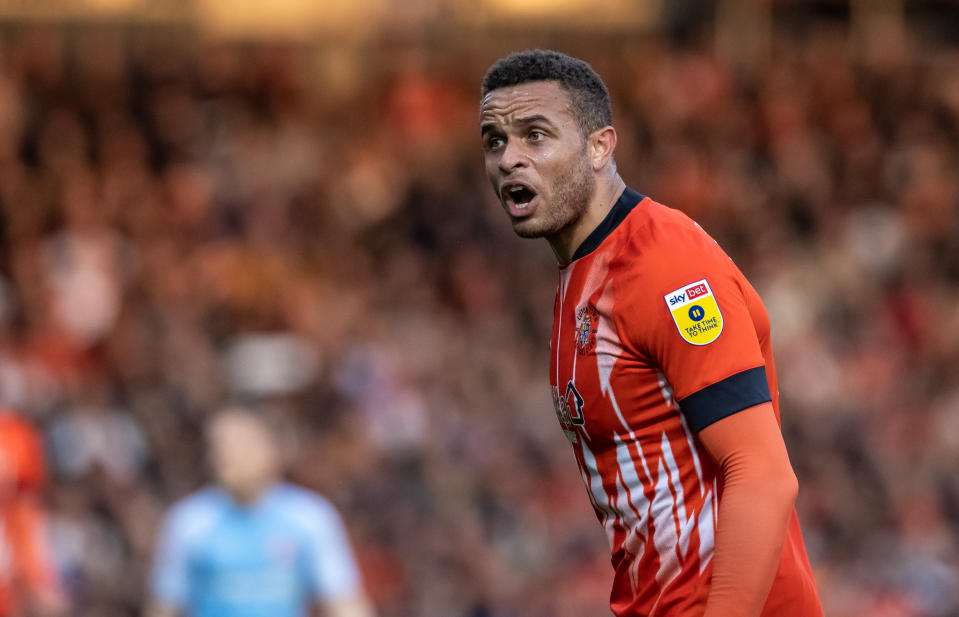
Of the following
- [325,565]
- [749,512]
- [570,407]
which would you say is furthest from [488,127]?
[325,565]

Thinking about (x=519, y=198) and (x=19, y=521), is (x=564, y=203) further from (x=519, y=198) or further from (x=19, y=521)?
(x=19, y=521)

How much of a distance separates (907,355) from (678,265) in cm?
843

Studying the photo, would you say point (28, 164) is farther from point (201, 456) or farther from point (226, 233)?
point (201, 456)

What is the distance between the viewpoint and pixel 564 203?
2.68 meters

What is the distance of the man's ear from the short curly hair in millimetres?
14

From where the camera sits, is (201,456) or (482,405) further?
(482,405)

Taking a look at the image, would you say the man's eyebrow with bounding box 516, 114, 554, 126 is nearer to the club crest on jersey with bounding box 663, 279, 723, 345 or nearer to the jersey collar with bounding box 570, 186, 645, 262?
the jersey collar with bounding box 570, 186, 645, 262

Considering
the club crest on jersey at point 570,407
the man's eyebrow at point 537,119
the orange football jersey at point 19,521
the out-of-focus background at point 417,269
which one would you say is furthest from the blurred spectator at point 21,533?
the man's eyebrow at point 537,119

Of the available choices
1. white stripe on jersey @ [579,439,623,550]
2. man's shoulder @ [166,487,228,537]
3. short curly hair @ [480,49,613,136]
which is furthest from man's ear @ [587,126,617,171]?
man's shoulder @ [166,487,228,537]

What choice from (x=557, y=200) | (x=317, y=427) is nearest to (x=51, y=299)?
(x=317, y=427)

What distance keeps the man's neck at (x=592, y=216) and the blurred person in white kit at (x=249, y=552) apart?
10.7 feet

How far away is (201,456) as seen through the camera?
9.02 metres

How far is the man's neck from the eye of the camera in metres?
2.72

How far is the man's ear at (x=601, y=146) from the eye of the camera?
270 centimetres
